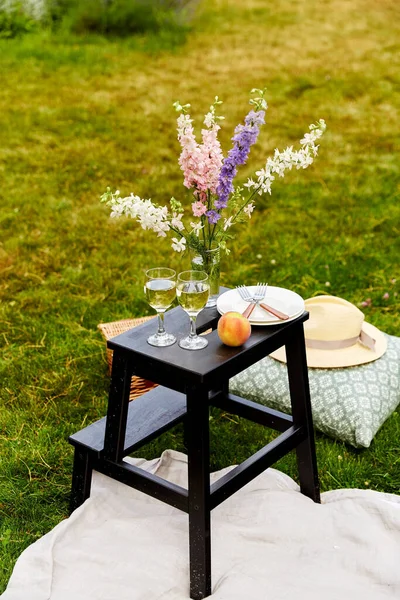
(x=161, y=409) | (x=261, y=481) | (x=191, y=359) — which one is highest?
(x=191, y=359)

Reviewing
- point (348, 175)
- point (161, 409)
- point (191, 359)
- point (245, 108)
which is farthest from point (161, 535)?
point (245, 108)

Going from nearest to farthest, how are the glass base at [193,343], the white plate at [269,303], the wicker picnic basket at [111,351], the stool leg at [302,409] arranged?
the glass base at [193,343], the white plate at [269,303], the stool leg at [302,409], the wicker picnic basket at [111,351]

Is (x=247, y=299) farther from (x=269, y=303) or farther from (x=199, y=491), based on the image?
(x=199, y=491)

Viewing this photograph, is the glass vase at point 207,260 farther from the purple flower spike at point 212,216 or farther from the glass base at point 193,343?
the glass base at point 193,343

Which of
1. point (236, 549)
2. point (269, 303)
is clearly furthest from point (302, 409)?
point (236, 549)

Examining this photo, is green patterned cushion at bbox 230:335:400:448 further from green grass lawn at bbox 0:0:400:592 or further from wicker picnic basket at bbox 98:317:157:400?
wicker picnic basket at bbox 98:317:157:400

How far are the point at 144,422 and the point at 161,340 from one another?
526 mm

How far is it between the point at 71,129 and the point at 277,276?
115 inches

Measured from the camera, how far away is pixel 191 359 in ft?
7.52

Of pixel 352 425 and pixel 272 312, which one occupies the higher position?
pixel 272 312

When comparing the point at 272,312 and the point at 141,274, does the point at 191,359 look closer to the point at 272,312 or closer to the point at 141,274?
the point at 272,312

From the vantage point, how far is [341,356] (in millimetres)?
3352

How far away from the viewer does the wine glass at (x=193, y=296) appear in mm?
2311

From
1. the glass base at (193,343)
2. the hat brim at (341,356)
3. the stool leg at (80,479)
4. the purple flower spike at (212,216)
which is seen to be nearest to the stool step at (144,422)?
the stool leg at (80,479)
